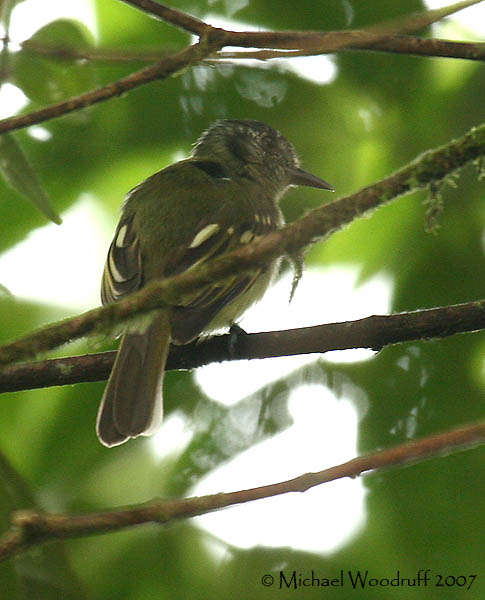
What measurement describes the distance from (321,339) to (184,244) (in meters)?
0.86

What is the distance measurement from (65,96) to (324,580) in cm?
158

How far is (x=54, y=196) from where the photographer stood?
11.8 feet

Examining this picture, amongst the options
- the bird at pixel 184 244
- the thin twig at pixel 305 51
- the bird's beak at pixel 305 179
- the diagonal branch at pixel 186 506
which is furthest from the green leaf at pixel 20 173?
the bird's beak at pixel 305 179

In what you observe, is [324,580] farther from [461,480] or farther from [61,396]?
[61,396]

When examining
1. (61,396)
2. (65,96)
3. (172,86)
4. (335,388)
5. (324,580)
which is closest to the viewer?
(65,96)

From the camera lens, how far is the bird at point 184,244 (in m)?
2.94

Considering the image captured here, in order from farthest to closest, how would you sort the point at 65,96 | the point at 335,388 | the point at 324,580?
1. the point at 335,388
2. the point at 324,580
3. the point at 65,96

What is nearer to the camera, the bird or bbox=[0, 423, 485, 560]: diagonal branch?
bbox=[0, 423, 485, 560]: diagonal branch

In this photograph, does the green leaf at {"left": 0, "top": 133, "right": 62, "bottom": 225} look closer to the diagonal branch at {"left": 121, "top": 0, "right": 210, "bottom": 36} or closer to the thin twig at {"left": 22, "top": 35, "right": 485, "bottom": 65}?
the thin twig at {"left": 22, "top": 35, "right": 485, "bottom": 65}

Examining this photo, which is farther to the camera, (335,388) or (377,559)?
(335,388)

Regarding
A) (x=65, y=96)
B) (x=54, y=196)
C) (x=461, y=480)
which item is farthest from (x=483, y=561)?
(x=54, y=196)

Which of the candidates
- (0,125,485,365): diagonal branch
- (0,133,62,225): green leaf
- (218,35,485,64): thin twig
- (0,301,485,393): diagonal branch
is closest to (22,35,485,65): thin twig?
(218,35,485,64): thin twig

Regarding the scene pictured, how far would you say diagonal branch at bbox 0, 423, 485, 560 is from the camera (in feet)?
3.99

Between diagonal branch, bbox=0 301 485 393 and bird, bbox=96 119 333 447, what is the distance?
13 cm
